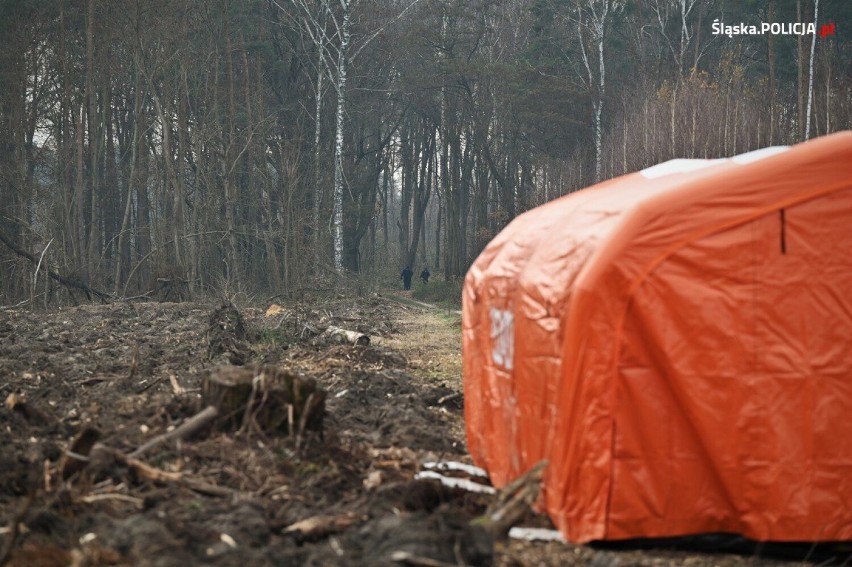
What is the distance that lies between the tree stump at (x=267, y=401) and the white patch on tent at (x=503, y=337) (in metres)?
1.28

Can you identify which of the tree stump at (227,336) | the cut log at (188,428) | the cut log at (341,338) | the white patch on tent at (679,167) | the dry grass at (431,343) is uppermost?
the white patch on tent at (679,167)

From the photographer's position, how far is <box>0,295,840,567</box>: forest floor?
467cm

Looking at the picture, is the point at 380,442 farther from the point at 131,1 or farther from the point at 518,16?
the point at 518,16

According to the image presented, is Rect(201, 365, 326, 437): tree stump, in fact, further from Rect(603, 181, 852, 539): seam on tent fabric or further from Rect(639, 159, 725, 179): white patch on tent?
Rect(639, 159, 725, 179): white patch on tent

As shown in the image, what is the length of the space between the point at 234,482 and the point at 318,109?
3068cm

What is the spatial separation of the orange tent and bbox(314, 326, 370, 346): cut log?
9.02 meters

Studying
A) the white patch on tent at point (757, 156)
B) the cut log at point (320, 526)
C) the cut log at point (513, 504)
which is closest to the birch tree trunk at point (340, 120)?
the white patch on tent at point (757, 156)

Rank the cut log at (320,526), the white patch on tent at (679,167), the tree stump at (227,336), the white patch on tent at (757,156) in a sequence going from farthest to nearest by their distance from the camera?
1. the tree stump at (227,336)
2. the white patch on tent at (679,167)
3. the white patch on tent at (757,156)
4. the cut log at (320,526)

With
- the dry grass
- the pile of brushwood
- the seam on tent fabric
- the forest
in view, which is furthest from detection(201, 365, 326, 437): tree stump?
the forest

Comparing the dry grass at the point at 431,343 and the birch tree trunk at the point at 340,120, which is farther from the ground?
the birch tree trunk at the point at 340,120

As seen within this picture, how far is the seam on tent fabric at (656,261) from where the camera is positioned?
551cm

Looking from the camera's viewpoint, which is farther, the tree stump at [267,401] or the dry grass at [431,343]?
the dry grass at [431,343]

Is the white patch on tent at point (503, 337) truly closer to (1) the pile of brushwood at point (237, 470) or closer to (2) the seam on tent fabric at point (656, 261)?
(1) the pile of brushwood at point (237, 470)

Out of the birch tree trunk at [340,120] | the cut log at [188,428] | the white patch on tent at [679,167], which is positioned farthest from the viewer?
the birch tree trunk at [340,120]
